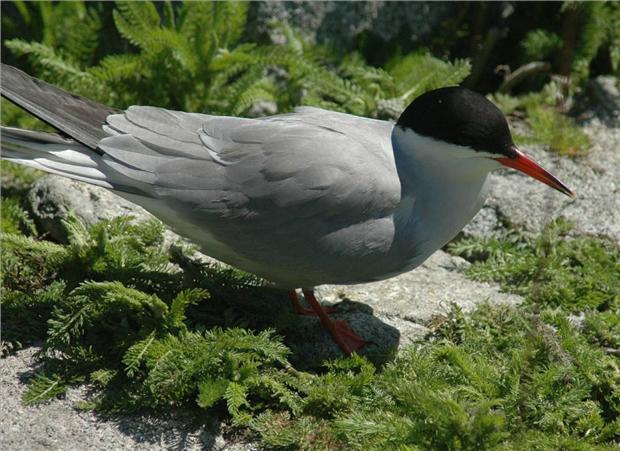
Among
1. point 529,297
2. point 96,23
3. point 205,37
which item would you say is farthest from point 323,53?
point 529,297

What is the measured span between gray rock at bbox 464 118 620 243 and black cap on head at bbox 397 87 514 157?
1.32 meters

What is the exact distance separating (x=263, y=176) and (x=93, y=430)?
118 centimetres

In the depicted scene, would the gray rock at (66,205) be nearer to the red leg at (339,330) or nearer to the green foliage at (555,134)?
the red leg at (339,330)

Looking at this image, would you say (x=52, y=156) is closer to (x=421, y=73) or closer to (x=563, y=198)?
(x=421, y=73)

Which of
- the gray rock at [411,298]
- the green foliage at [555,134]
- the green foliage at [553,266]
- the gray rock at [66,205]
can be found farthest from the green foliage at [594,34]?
the gray rock at [66,205]

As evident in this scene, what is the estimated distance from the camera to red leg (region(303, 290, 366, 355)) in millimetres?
3966

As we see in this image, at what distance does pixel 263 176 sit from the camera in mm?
3695

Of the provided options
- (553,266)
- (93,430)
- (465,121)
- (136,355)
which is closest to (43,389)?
(93,430)

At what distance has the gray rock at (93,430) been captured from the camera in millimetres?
3418

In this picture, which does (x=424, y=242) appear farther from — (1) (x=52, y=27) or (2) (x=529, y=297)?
(1) (x=52, y=27)

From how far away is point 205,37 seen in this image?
5.45 metres

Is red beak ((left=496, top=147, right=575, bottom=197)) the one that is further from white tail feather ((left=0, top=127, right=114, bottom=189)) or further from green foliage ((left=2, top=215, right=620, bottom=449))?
white tail feather ((left=0, top=127, right=114, bottom=189))

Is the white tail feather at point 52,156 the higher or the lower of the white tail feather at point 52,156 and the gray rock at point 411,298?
the higher

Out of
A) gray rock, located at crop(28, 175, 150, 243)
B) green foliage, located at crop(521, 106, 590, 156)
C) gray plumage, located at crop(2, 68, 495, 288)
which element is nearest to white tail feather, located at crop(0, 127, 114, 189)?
gray plumage, located at crop(2, 68, 495, 288)
